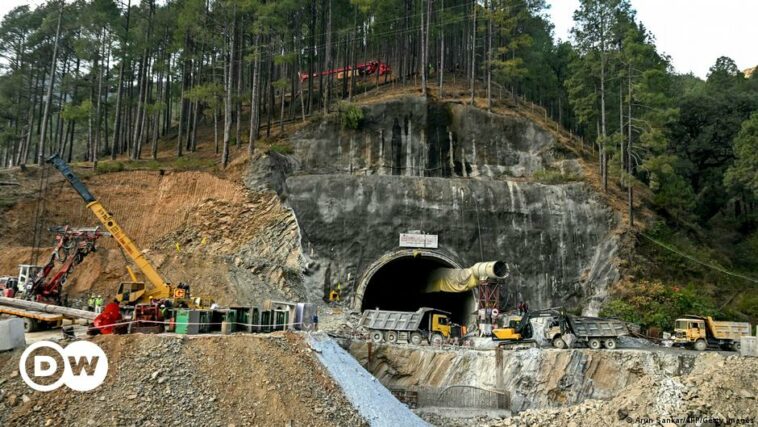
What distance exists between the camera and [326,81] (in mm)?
44750

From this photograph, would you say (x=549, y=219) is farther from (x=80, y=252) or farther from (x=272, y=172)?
(x=80, y=252)

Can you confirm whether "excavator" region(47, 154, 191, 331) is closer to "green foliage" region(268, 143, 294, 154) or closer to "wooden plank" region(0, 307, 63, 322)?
"wooden plank" region(0, 307, 63, 322)

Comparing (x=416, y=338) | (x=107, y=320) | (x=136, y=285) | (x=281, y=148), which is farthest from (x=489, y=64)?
(x=107, y=320)

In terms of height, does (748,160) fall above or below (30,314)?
above

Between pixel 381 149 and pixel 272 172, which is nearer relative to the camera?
pixel 272 172

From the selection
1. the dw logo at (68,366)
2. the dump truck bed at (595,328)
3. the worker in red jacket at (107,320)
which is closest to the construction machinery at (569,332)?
the dump truck bed at (595,328)

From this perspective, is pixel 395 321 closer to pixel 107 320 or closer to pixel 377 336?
pixel 377 336

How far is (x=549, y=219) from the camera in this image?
34.7 m

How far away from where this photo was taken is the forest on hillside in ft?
121

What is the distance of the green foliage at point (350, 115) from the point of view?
40.0 m

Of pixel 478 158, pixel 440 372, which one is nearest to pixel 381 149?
pixel 478 158

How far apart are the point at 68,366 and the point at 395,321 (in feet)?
43.5

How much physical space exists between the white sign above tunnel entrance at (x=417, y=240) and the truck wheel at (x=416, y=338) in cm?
839

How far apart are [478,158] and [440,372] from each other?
22126 millimetres
